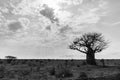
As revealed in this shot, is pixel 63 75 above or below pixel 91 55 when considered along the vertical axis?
below

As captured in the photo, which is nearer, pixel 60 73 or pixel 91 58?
pixel 60 73

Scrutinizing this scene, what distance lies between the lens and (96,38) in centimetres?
3491

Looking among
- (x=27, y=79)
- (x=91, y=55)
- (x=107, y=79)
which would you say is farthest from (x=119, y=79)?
(x=91, y=55)

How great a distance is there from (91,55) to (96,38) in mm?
3527

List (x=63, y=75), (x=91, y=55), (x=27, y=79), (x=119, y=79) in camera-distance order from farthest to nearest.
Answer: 1. (x=91, y=55)
2. (x=63, y=75)
3. (x=27, y=79)
4. (x=119, y=79)

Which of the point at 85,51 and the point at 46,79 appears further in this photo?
the point at 85,51

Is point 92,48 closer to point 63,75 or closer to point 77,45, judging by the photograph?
point 77,45

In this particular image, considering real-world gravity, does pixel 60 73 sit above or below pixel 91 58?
below

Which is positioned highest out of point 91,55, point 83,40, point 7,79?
point 83,40

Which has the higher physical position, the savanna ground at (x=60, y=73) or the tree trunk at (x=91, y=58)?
the tree trunk at (x=91, y=58)

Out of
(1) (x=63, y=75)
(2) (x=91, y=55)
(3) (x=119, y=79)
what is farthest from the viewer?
(2) (x=91, y=55)

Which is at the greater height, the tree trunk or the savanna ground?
the tree trunk

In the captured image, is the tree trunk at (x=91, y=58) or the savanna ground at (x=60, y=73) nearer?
the savanna ground at (x=60, y=73)

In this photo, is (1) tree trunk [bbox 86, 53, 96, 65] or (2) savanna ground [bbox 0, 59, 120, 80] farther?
(1) tree trunk [bbox 86, 53, 96, 65]
